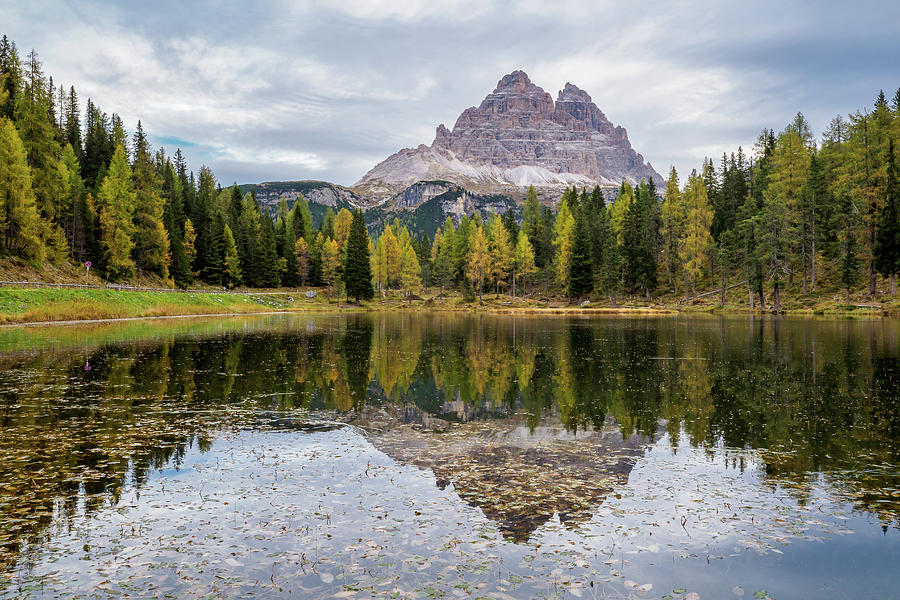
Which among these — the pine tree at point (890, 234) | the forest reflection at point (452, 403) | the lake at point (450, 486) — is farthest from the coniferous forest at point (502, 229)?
the lake at point (450, 486)

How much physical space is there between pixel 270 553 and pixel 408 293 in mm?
105992

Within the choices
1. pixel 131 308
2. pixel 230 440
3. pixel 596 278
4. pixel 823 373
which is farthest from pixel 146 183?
pixel 823 373

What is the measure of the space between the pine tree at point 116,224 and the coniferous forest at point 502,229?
0.79 ft

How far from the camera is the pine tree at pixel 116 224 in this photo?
7244 cm

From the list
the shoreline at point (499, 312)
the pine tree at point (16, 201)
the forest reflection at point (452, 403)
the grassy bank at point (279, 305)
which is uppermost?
the pine tree at point (16, 201)

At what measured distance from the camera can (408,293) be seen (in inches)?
4434

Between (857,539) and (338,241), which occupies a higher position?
(338,241)

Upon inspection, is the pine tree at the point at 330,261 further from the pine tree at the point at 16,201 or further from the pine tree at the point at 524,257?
the pine tree at the point at 16,201

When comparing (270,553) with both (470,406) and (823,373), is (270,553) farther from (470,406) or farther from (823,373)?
(823,373)

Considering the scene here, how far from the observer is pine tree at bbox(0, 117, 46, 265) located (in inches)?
2222

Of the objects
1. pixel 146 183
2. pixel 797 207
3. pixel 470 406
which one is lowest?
pixel 470 406

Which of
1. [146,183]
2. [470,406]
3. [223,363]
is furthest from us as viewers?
[146,183]

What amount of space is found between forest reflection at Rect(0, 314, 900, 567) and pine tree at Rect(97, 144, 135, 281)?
148ft

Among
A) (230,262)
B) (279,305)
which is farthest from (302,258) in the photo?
(279,305)
